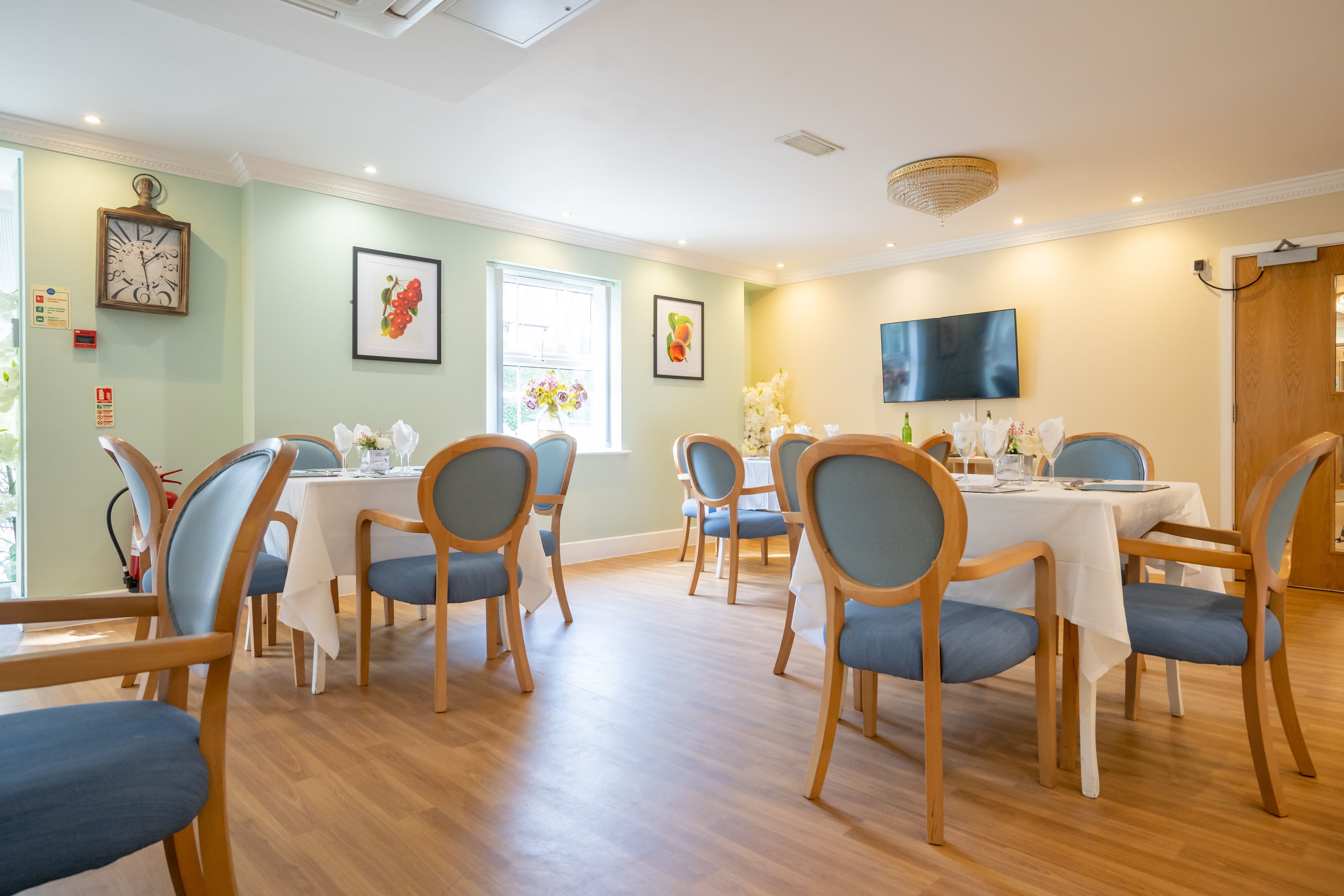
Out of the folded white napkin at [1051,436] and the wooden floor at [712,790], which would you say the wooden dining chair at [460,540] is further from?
the folded white napkin at [1051,436]

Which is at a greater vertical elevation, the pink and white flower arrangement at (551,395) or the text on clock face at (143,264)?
the text on clock face at (143,264)

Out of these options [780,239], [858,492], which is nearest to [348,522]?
[858,492]

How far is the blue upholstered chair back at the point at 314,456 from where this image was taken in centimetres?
387

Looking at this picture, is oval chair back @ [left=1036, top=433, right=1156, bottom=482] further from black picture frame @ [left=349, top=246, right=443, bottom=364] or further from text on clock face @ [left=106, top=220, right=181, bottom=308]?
text on clock face @ [left=106, top=220, right=181, bottom=308]

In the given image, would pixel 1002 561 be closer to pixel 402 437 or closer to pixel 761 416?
pixel 402 437

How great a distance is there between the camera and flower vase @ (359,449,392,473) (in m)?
3.30

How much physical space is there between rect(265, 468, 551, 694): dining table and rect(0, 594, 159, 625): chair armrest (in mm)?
1128

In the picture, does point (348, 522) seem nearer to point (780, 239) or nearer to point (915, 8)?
point (915, 8)

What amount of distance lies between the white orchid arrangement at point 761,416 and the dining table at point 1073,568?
470 cm

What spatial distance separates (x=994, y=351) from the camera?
6.03m

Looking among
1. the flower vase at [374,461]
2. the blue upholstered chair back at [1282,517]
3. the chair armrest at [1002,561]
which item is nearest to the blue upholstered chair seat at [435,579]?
the flower vase at [374,461]

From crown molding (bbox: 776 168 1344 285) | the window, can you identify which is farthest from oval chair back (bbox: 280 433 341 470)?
crown molding (bbox: 776 168 1344 285)

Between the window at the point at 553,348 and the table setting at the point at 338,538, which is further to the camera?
the window at the point at 553,348

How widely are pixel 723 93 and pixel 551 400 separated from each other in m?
2.76
